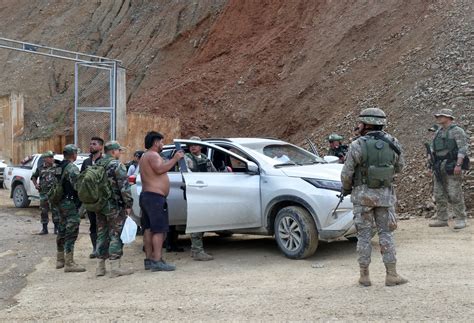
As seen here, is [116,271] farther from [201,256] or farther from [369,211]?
[369,211]

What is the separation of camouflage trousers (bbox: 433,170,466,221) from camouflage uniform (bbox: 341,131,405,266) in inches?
148

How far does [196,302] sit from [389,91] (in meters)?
11.6

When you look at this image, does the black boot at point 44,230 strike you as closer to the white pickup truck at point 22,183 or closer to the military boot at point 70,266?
the military boot at point 70,266

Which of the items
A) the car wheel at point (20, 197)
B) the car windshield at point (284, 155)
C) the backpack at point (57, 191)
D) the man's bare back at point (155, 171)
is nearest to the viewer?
the man's bare back at point (155, 171)

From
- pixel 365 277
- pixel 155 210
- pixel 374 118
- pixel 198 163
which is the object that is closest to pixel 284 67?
pixel 198 163

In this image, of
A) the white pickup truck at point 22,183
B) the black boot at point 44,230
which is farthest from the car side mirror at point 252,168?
the white pickup truck at point 22,183

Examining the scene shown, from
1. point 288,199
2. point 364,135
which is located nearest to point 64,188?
point 288,199

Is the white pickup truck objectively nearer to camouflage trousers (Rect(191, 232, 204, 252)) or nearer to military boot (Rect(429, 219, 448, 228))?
camouflage trousers (Rect(191, 232, 204, 252))

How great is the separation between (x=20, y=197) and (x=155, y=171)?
9693mm

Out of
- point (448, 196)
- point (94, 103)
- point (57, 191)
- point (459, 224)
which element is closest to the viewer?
point (57, 191)

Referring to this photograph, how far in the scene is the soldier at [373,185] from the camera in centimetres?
632

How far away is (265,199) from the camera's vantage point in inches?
325

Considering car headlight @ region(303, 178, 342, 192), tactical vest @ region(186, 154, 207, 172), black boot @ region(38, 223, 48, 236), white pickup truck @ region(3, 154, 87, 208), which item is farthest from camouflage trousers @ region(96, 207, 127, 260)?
white pickup truck @ region(3, 154, 87, 208)

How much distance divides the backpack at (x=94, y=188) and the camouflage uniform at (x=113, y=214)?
65 millimetres
